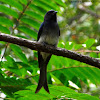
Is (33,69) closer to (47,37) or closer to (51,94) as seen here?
(51,94)

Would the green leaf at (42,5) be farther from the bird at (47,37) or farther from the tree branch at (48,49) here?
the tree branch at (48,49)

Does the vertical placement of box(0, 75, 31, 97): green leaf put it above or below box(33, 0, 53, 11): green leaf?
below

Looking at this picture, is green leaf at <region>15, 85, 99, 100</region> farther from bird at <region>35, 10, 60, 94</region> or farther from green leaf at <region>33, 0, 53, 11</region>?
green leaf at <region>33, 0, 53, 11</region>

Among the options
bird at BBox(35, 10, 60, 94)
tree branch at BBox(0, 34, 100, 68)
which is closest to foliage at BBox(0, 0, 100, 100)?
bird at BBox(35, 10, 60, 94)

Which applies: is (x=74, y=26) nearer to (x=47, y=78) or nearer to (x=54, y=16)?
(x=54, y=16)

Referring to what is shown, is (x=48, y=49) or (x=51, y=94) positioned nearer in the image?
(x=51, y=94)

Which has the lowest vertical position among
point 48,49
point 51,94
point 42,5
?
point 51,94

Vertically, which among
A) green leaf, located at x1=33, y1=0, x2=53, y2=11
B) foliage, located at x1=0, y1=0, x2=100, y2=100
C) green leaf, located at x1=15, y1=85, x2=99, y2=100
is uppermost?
green leaf, located at x1=33, y1=0, x2=53, y2=11

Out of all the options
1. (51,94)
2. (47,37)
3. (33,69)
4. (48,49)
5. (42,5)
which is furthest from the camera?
(47,37)

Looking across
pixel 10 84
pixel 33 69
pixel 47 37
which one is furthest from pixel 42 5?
pixel 10 84

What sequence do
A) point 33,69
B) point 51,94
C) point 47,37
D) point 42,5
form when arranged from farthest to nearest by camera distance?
point 47,37, point 42,5, point 33,69, point 51,94

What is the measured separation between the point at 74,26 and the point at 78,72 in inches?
252

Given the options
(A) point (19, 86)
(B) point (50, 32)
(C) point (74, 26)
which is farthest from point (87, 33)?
(A) point (19, 86)

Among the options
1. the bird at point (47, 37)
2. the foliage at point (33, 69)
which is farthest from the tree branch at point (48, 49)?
the bird at point (47, 37)
